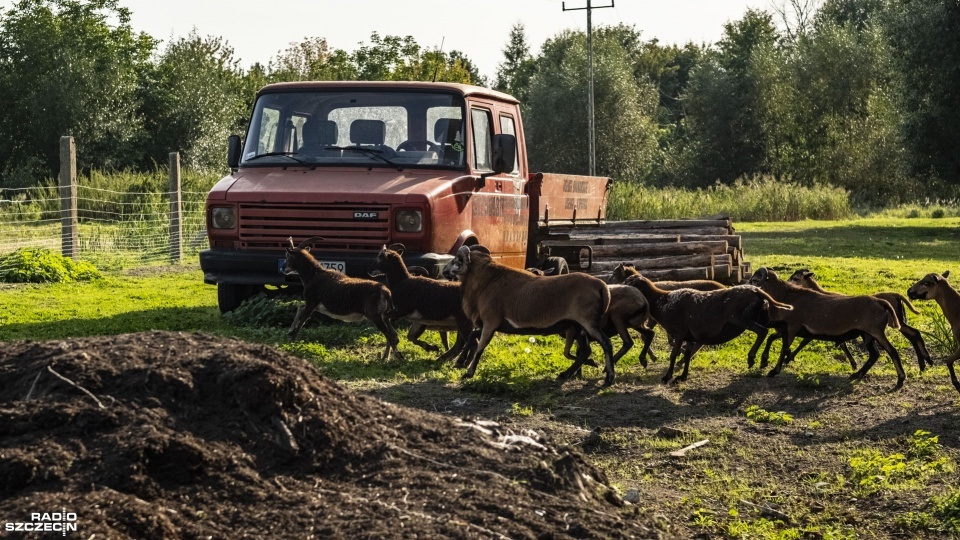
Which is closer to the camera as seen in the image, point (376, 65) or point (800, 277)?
point (800, 277)

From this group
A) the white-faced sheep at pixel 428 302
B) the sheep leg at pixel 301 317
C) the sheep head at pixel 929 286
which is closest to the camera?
the sheep head at pixel 929 286

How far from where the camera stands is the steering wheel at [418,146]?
12.4 m

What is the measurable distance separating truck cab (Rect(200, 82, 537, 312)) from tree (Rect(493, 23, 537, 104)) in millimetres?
58743

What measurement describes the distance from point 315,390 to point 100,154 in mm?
45484

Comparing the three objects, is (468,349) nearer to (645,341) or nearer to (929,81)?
(645,341)

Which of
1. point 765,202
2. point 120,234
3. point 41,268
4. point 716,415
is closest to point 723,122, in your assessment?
point 765,202

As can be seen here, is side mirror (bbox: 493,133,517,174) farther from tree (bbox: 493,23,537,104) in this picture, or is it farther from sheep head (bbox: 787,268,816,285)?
tree (bbox: 493,23,537,104)

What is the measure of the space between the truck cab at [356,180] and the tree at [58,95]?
36.0 m

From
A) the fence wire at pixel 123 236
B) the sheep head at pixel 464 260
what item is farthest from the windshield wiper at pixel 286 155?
the fence wire at pixel 123 236

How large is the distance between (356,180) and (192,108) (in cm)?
3988

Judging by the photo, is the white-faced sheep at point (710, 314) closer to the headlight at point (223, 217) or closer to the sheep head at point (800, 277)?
the sheep head at point (800, 277)

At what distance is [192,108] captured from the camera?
50.0 m

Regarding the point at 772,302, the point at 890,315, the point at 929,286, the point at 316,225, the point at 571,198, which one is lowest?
the point at 890,315

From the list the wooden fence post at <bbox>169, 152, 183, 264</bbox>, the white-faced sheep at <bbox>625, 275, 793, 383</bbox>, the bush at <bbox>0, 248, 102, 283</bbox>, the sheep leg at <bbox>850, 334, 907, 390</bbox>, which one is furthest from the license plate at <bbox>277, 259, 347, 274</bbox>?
the wooden fence post at <bbox>169, 152, 183, 264</bbox>
